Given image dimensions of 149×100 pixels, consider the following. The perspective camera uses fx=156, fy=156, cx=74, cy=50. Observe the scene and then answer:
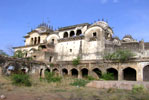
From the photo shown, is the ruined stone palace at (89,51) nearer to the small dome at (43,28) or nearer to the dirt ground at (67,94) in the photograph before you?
the small dome at (43,28)

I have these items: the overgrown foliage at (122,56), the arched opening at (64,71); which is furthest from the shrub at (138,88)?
the arched opening at (64,71)

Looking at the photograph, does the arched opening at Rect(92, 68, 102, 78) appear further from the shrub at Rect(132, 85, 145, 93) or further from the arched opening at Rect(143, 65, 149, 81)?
the shrub at Rect(132, 85, 145, 93)

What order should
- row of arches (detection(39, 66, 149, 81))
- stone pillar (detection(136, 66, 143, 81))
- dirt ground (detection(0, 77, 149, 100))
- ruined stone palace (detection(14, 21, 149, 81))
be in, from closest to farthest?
dirt ground (detection(0, 77, 149, 100)) → stone pillar (detection(136, 66, 143, 81)) → row of arches (detection(39, 66, 149, 81)) → ruined stone palace (detection(14, 21, 149, 81))

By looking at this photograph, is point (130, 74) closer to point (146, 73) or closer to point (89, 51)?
point (146, 73)

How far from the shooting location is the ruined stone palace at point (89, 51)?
1886cm

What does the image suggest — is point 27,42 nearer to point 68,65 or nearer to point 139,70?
point 68,65

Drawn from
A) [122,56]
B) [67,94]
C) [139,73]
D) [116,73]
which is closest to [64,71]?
[116,73]

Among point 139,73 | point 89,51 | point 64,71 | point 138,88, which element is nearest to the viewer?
point 138,88

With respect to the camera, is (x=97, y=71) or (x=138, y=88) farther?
(x=97, y=71)

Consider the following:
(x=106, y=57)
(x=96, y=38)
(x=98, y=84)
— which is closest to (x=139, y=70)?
(x=106, y=57)

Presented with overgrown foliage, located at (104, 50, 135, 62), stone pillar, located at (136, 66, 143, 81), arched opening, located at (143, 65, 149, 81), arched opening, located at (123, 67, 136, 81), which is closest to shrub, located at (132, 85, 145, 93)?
stone pillar, located at (136, 66, 143, 81)

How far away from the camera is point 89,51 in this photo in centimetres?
2430

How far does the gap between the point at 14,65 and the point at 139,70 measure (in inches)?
629

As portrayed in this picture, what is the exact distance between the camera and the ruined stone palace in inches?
742
